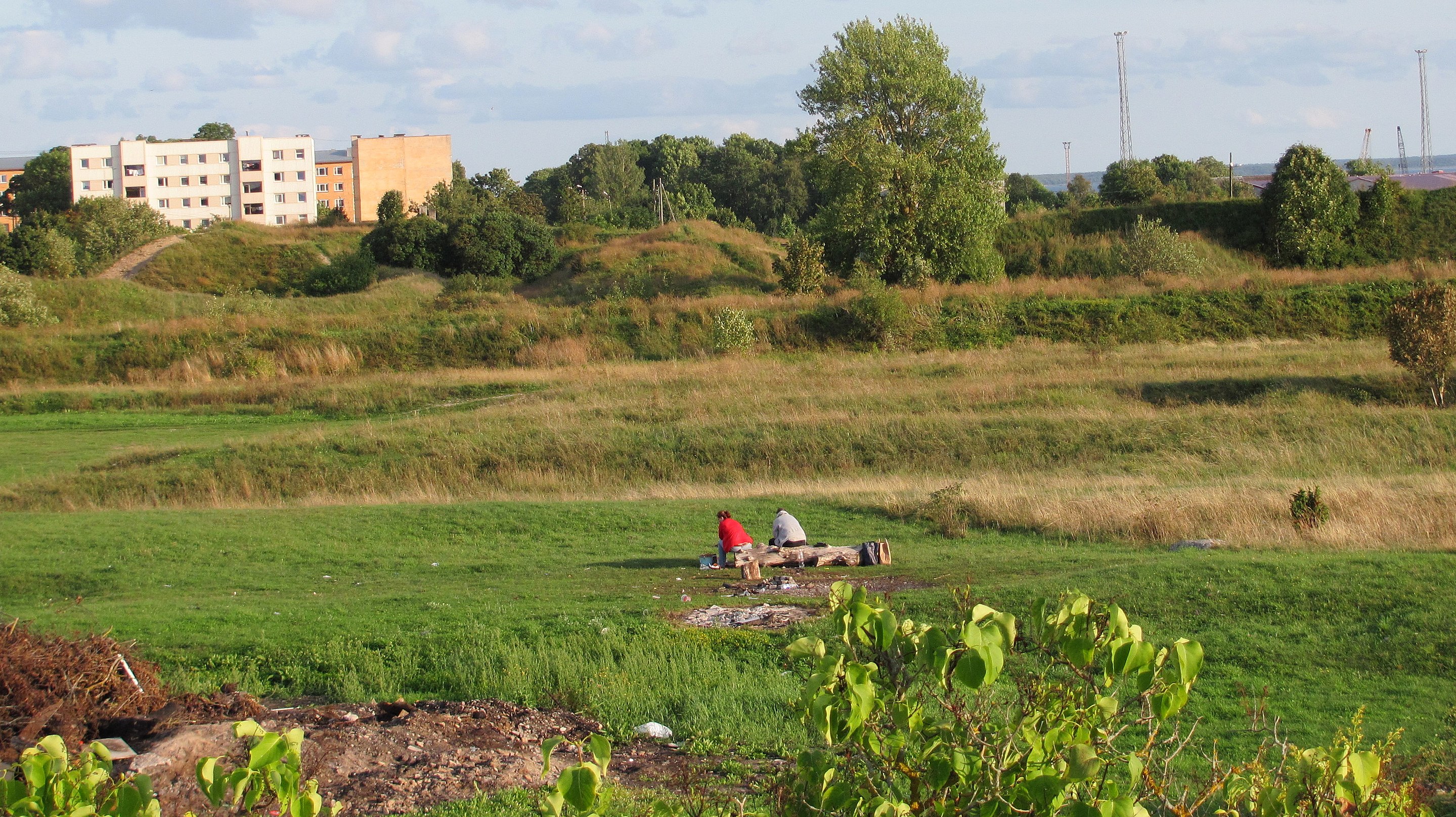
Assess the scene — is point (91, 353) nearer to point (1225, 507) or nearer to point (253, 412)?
point (253, 412)

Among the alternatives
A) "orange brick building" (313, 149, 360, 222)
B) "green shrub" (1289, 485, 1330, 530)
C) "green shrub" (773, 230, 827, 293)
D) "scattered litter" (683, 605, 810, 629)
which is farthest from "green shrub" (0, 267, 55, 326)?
"orange brick building" (313, 149, 360, 222)

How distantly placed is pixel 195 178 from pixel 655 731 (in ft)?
408

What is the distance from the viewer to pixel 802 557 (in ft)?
41.7

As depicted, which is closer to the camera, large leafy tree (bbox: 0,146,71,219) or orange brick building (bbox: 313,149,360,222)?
large leafy tree (bbox: 0,146,71,219)

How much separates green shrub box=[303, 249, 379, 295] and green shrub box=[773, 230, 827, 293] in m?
26.2

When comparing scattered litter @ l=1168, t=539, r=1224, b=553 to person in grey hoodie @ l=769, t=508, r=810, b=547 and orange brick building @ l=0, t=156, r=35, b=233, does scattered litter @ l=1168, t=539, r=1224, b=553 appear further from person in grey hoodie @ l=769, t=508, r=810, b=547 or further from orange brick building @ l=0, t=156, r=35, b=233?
orange brick building @ l=0, t=156, r=35, b=233

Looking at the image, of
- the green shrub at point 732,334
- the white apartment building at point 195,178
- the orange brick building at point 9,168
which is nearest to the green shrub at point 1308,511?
the green shrub at point 732,334

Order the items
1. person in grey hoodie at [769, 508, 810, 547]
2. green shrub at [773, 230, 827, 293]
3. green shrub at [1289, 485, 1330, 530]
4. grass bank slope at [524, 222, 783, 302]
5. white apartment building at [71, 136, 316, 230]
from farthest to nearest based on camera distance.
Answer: white apartment building at [71, 136, 316, 230]
grass bank slope at [524, 222, 783, 302]
green shrub at [773, 230, 827, 293]
green shrub at [1289, 485, 1330, 530]
person in grey hoodie at [769, 508, 810, 547]

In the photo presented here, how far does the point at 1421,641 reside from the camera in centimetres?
838

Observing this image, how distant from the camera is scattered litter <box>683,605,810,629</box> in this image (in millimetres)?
9805

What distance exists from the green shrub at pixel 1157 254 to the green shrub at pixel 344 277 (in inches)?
1559

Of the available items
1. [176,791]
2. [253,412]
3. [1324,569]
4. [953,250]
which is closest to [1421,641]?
[1324,569]

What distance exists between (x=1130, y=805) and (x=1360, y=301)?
1647 inches

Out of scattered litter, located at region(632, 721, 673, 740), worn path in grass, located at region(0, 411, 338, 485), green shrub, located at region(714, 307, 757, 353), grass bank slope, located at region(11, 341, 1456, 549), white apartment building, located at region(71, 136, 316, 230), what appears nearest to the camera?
scattered litter, located at region(632, 721, 673, 740)
